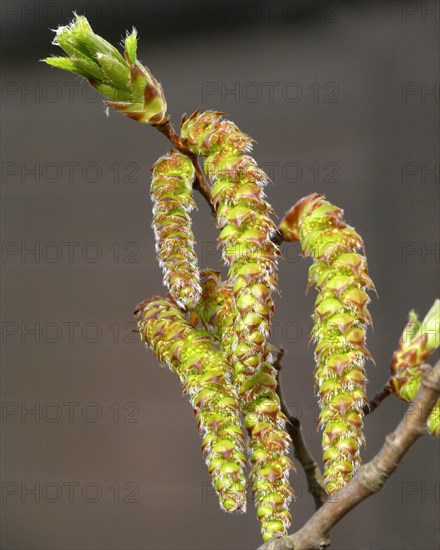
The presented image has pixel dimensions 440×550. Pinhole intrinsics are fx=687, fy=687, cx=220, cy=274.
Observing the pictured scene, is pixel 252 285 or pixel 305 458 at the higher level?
pixel 252 285

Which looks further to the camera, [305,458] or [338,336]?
[305,458]

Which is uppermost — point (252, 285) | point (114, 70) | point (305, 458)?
point (114, 70)

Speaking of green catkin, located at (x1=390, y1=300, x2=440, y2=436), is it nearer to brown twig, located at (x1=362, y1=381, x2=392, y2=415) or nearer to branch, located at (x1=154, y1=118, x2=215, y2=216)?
brown twig, located at (x1=362, y1=381, x2=392, y2=415)

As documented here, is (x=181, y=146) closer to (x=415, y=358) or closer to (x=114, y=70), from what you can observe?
(x=114, y=70)

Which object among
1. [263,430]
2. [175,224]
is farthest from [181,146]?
[263,430]

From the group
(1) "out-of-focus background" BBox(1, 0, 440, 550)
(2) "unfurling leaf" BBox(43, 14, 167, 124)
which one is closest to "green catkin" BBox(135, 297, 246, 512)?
(2) "unfurling leaf" BBox(43, 14, 167, 124)

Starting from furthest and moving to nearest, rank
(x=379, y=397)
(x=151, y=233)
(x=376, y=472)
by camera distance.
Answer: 1. (x=151, y=233)
2. (x=379, y=397)
3. (x=376, y=472)

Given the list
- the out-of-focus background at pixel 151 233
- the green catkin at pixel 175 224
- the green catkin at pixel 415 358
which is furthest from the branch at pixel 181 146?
the out-of-focus background at pixel 151 233

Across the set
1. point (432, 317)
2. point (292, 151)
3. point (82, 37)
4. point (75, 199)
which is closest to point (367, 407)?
point (432, 317)
